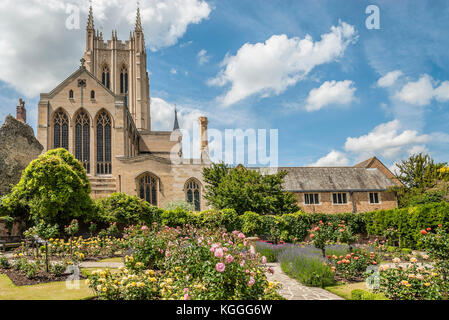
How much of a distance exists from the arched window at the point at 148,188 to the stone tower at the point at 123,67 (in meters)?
21.3

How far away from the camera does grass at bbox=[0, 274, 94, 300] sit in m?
6.81

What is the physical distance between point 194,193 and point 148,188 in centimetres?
468

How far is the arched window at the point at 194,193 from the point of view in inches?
1252

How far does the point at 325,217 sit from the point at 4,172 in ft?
77.9

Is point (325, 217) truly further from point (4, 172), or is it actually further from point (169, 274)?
point (4, 172)

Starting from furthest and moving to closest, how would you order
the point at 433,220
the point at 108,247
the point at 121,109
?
the point at 121,109
the point at 433,220
the point at 108,247

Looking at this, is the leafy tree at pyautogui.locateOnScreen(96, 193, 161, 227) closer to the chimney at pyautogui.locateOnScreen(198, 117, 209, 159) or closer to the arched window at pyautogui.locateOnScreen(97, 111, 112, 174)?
the arched window at pyautogui.locateOnScreen(97, 111, 112, 174)

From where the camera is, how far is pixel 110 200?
72.2 feet

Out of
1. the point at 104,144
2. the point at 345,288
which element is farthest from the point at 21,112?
the point at 345,288

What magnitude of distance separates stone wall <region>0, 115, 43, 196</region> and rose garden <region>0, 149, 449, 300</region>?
3.29 meters

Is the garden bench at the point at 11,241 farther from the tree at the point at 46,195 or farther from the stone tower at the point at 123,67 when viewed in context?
the stone tower at the point at 123,67

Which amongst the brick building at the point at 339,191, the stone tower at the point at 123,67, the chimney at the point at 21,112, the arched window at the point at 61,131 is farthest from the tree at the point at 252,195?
the chimney at the point at 21,112
